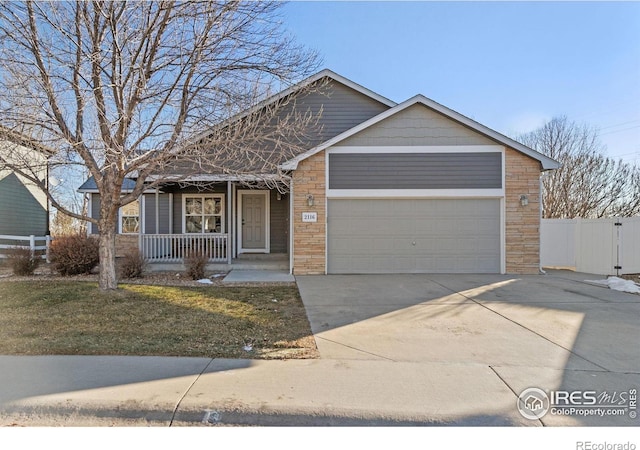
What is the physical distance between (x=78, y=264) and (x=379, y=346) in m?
8.82

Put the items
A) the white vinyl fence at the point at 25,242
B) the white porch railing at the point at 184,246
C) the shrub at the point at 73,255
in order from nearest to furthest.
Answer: the shrub at the point at 73,255 < the white porch railing at the point at 184,246 < the white vinyl fence at the point at 25,242

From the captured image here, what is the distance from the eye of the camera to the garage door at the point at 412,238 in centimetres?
1030

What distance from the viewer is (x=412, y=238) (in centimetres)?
1031

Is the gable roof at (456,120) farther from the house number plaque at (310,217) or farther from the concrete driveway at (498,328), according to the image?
Result: the concrete driveway at (498,328)

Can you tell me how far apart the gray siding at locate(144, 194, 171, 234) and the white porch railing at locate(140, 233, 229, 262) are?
7.81ft

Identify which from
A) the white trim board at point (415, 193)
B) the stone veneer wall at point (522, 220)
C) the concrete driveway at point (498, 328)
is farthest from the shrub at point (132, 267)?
the stone veneer wall at point (522, 220)

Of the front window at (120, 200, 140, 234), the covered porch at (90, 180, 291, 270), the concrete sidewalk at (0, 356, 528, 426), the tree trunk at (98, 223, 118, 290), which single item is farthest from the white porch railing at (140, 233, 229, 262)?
the concrete sidewalk at (0, 356, 528, 426)

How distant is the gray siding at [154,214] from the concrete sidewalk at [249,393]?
33.5 ft

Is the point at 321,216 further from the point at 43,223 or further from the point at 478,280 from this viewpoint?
the point at 43,223

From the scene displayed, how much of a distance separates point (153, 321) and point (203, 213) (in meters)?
8.61

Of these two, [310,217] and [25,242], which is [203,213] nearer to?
[310,217]

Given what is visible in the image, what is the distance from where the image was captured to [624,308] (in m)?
6.57

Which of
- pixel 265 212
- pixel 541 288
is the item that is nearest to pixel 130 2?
pixel 265 212

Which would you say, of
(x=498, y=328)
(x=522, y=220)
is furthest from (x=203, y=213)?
(x=498, y=328)
